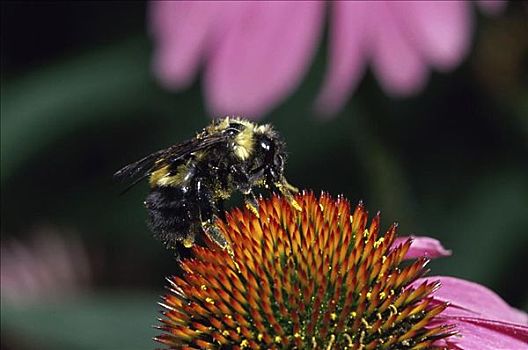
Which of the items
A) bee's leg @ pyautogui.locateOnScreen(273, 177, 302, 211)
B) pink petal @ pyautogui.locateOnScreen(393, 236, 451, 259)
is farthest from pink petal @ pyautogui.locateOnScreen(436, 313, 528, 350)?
bee's leg @ pyautogui.locateOnScreen(273, 177, 302, 211)

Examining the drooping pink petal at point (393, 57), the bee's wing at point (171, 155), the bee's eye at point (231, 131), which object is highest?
the drooping pink petal at point (393, 57)

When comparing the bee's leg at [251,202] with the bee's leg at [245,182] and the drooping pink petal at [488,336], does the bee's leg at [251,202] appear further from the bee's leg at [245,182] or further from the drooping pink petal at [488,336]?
the drooping pink petal at [488,336]

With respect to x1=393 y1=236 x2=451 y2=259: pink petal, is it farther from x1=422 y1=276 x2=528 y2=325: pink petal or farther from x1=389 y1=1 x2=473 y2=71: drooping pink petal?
x1=389 y1=1 x2=473 y2=71: drooping pink petal

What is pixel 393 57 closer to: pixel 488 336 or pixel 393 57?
pixel 393 57

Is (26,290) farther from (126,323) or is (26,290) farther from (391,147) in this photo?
(391,147)

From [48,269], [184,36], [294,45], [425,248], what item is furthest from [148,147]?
[425,248]

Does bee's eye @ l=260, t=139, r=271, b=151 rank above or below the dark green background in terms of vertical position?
below

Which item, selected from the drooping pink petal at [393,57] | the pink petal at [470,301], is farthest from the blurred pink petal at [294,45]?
the pink petal at [470,301]
